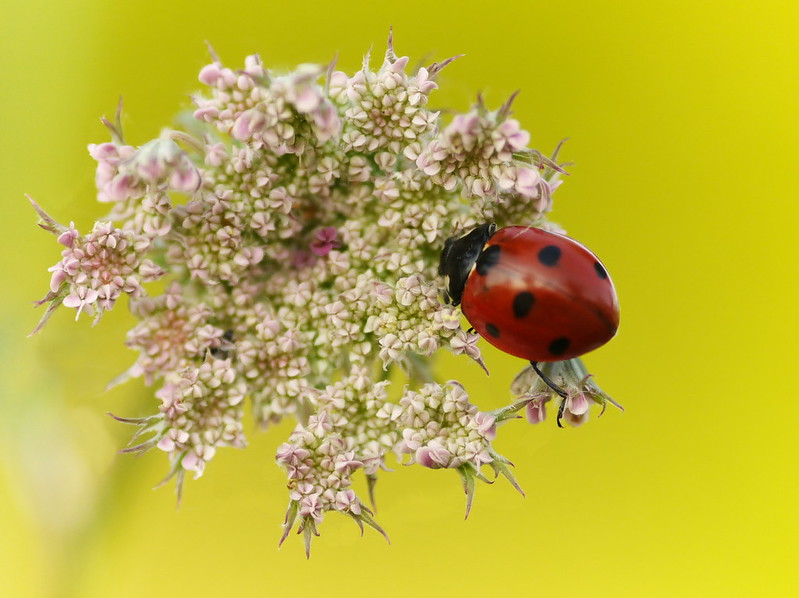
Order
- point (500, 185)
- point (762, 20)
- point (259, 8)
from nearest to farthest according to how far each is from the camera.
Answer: point (500, 185), point (259, 8), point (762, 20)

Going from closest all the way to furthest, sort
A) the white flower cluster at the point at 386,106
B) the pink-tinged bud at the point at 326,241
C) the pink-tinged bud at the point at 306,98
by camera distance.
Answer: the pink-tinged bud at the point at 306,98 < the white flower cluster at the point at 386,106 < the pink-tinged bud at the point at 326,241

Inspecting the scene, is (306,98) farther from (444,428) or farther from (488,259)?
(444,428)

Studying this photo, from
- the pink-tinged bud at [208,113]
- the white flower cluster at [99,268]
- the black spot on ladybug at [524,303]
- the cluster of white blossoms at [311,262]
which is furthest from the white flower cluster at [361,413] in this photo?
the pink-tinged bud at [208,113]

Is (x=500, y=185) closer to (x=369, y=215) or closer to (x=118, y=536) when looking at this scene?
(x=369, y=215)

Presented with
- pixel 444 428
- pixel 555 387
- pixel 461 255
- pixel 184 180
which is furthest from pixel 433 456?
pixel 184 180

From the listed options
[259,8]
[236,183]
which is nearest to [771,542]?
[236,183]

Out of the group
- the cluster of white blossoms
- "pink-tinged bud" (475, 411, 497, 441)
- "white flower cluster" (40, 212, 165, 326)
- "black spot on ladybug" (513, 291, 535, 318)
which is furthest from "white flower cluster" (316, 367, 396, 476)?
"white flower cluster" (40, 212, 165, 326)

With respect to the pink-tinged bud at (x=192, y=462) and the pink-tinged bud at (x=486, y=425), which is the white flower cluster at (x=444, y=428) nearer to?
the pink-tinged bud at (x=486, y=425)
